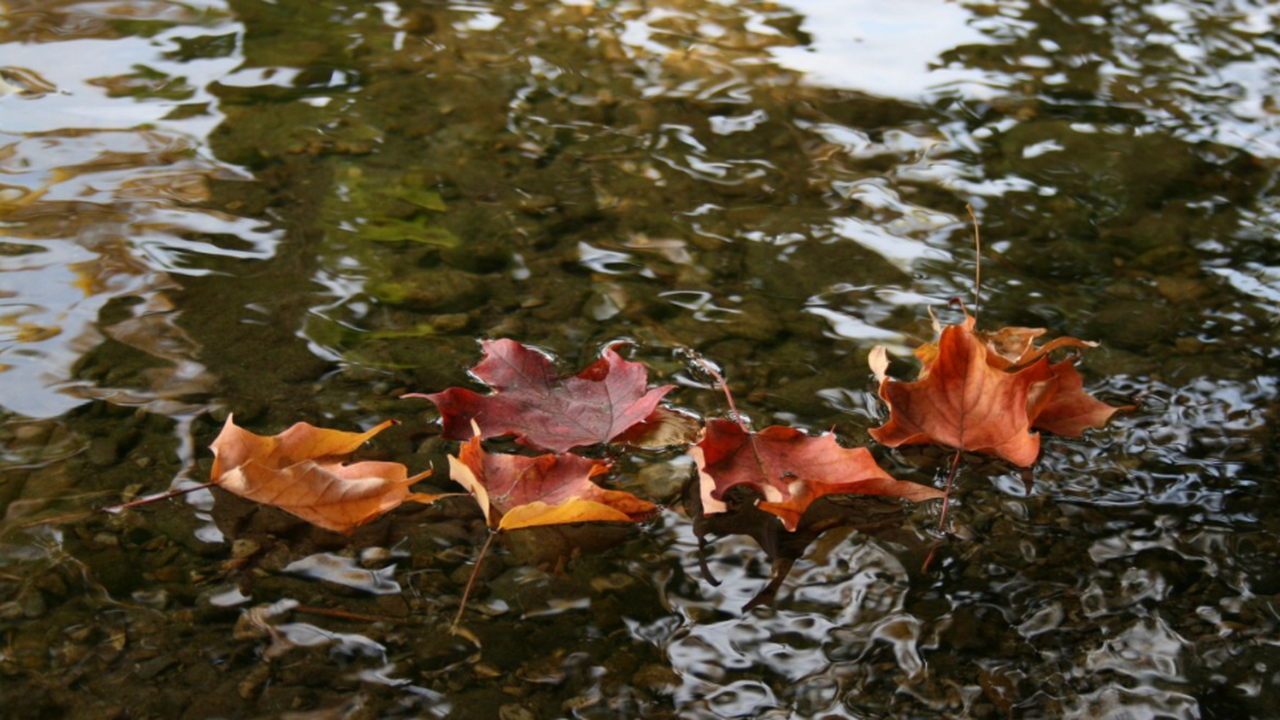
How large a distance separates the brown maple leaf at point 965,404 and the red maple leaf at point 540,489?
1.19 ft

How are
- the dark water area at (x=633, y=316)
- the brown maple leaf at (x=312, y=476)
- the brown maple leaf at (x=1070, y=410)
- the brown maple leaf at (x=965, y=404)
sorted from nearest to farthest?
the dark water area at (x=633, y=316) < the brown maple leaf at (x=312, y=476) < the brown maple leaf at (x=965, y=404) < the brown maple leaf at (x=1070, y=410)

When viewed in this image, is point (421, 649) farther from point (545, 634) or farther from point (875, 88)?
point (875, 88)

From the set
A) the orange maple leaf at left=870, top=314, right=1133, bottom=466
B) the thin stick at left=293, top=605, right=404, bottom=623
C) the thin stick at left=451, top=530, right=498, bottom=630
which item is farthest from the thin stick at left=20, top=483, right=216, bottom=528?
the orange maple leaf at left=870, top=314, right=1133, bottom=466

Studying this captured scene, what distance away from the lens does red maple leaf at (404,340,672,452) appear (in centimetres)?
148

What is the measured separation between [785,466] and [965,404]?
0.26 m

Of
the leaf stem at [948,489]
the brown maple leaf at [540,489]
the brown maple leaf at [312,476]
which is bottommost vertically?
the leaf stem at [948,489]

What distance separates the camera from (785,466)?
1420 millimetres

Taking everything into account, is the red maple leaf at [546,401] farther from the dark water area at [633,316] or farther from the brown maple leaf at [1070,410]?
the brown maple leaf at [1070,410]

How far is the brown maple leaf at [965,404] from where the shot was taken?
4.76 feet

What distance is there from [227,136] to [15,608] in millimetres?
1252

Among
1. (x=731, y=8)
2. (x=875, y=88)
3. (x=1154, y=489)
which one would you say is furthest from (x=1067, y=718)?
Result: (x=731, y=8)

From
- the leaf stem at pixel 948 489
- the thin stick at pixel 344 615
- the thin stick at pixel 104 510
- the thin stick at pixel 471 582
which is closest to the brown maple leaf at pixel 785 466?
the leaf stem at pixel 948 489

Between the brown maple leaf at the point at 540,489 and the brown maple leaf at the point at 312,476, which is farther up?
the brown maple leaf at the point at 312,476

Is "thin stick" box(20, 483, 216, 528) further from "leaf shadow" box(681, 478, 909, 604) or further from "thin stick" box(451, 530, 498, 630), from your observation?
"leaf shadow" box(681, 478, 909, 604)
